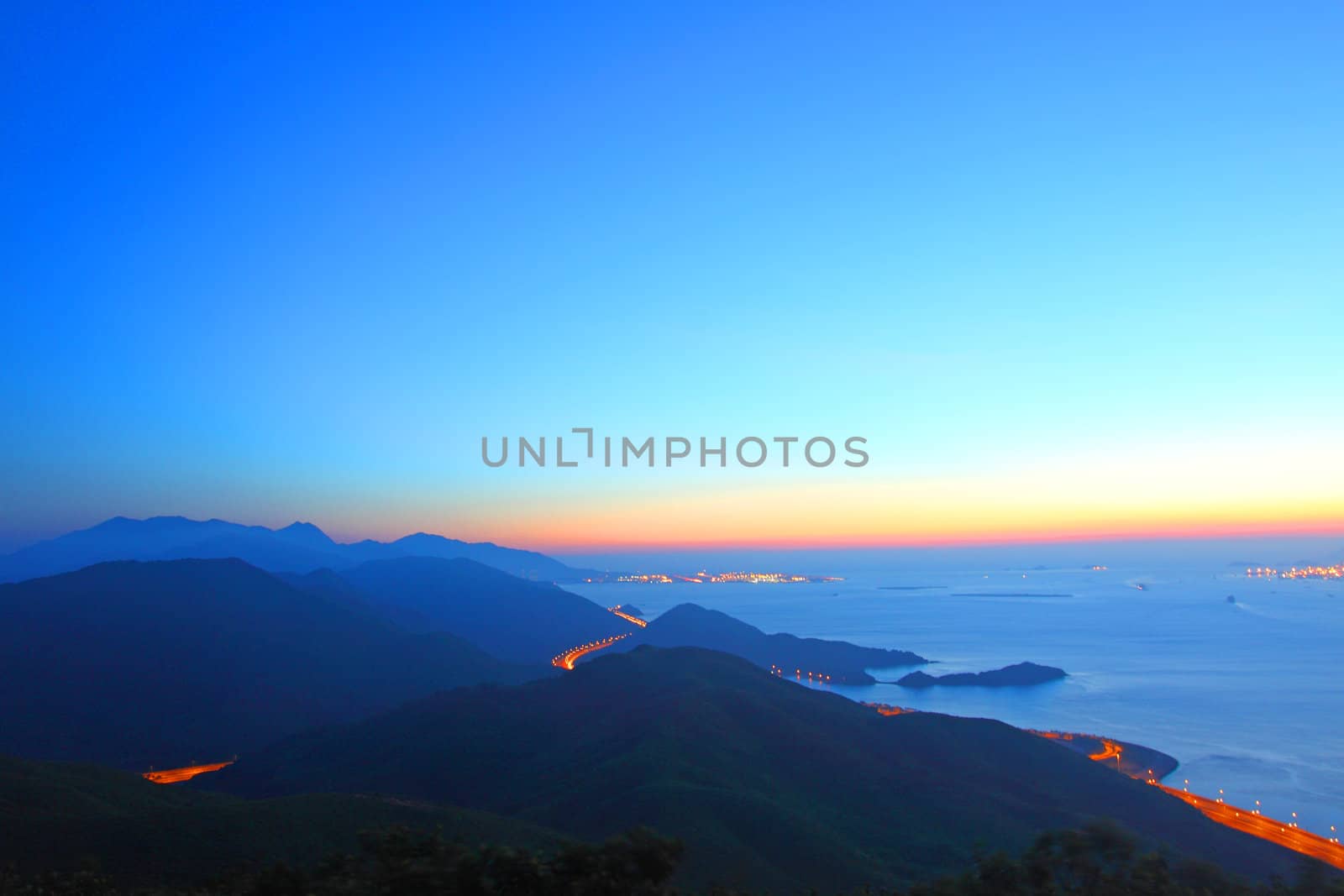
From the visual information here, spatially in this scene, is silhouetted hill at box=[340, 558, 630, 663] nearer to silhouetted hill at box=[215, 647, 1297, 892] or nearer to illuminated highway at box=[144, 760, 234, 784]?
illuminated highway at box=[144, 760, 234, 784]

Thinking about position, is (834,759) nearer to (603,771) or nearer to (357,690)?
(603,771)

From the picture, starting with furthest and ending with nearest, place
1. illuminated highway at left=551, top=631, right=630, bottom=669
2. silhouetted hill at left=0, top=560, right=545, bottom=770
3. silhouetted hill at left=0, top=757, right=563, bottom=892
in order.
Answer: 1. illuminated highway at left=551, top=631, right=630, bottom=669
2. silhouetted hill at left=0, top=560, right=545, bottom=770
3. silhouetted hill at left=0, top=757, right=563, bottom=892

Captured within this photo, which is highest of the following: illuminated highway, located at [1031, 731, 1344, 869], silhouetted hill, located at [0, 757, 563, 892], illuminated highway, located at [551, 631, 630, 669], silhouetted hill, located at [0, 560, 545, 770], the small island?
silhouetted hill, located at [0, 757, 563, 892]

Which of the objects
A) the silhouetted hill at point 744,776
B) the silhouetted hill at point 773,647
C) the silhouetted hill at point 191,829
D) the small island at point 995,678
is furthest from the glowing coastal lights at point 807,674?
the silhouetted hill at point 191,829

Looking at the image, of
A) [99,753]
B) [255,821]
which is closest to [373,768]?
[255,821]

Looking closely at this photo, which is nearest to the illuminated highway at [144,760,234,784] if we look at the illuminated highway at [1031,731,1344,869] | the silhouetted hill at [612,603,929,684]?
the silhouetted hill at [612,603,929,684]

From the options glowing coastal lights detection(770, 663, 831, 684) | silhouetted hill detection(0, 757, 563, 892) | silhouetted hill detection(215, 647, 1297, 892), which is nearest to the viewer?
silhouetted hill detection(0, 757, 563, 892)
